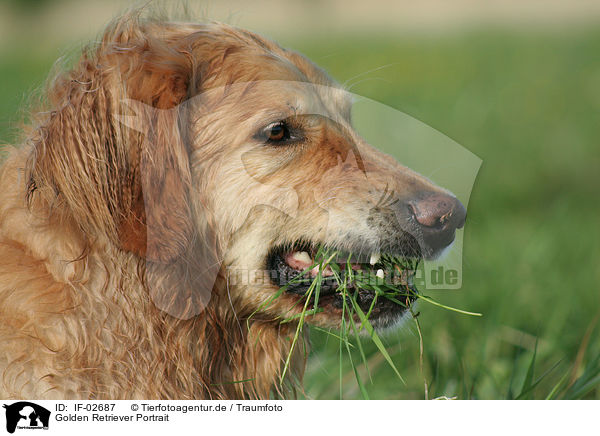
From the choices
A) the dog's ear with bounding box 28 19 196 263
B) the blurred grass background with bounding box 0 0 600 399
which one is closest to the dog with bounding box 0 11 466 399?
the dog's ear with bounding box 28 19 196 263

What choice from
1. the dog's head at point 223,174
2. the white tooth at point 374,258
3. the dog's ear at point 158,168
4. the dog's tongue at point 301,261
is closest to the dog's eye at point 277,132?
the dog's head at point 223,174

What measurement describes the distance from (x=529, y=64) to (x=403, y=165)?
1710mm

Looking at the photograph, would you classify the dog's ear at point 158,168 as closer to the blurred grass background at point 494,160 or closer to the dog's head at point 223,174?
the dog's head at point 223,174

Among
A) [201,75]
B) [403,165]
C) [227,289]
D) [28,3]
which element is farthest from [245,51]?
[28,3]

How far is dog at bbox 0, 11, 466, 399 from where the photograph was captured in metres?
2.10

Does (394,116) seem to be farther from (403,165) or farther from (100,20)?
(100,20)

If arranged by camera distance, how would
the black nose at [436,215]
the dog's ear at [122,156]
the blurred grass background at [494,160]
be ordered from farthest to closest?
the blurred grass background at [494,160] → the black nose at [436,215] → the dog's ear at [122,156]

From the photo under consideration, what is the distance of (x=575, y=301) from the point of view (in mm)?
3521

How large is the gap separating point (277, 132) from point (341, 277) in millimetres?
551

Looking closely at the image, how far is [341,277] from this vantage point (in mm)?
2248
